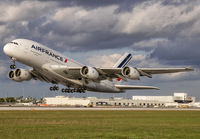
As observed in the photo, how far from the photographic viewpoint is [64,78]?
61.4 metres

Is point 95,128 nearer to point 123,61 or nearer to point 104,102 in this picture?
point 123,61

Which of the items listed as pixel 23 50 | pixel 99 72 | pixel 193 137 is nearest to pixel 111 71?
pixel 99 72

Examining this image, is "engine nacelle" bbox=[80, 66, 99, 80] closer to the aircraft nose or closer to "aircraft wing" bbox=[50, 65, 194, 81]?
"aircraft wing" bbox=[50, 65, 194, 81]

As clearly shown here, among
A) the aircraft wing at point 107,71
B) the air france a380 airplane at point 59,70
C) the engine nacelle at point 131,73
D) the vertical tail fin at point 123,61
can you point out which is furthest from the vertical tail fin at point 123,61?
the engine nacelle at point 131,73

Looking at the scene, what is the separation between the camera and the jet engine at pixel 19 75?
66.6 m

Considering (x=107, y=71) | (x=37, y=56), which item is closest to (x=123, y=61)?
(x=107, y=71)

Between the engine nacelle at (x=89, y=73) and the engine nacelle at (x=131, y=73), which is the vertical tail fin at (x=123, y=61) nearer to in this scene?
the engine nacelle at (x=89, y=73)

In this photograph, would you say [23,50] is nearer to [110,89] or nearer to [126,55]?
[110,89]

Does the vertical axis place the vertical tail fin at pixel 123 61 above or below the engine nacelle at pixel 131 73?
above

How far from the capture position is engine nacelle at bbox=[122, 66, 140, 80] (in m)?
55.6

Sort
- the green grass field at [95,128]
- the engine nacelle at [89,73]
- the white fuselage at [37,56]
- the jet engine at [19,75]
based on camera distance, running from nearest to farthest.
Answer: the green grass field at [95,128]
the white fuselage at [37,56]
the engine nacelle at [89,73]
the jet engine at [19,75]

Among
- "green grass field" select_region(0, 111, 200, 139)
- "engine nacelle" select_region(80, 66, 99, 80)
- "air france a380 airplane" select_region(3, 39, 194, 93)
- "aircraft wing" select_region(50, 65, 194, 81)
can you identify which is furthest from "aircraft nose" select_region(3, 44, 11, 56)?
"green grass field" select_region(0, 111, 200, 139)

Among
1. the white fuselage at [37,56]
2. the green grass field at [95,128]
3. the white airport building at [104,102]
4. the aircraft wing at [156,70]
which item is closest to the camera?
the green grass field at [95,128]

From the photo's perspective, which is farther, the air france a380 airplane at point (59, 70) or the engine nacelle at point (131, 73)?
the engine nacelle at point (131, 73)
